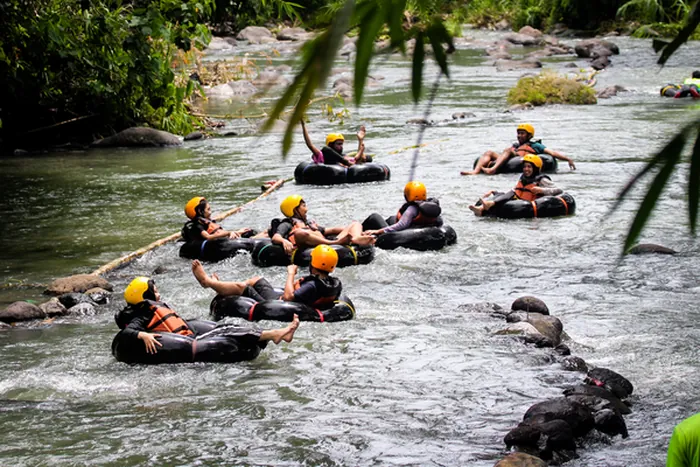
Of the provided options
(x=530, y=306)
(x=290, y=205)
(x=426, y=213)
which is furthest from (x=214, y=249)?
(x=530, y=306)

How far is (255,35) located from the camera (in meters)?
48.5

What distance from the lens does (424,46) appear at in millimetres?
1822

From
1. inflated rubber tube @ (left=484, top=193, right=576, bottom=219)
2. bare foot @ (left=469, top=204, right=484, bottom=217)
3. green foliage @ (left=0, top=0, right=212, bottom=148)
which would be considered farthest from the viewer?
green foliage @ (left=0, top=0, right=212, bottom=148)

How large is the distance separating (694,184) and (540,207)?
1318 centimetres

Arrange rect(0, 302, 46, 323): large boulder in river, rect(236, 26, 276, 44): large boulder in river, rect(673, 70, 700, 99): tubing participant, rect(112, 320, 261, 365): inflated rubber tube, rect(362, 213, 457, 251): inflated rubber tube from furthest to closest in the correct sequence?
rect(236, 26, 276, 44): large boulder in river → rect(673, 70, 700, 99): tubing participant → rect(362, 213, 457, 251): inflated rubber tube → rect(0, 302, 46, 323): large boulder in river → rect(112, 320, 261, 365): inflated rubber tube

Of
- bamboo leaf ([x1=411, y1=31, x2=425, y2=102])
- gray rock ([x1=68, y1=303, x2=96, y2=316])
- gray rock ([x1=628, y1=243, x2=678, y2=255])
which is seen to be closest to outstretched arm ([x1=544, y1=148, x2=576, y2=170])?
gray rock ([x1=628, y1=243, x2=678, y2=255])

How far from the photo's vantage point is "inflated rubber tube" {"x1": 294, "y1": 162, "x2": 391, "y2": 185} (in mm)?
17438

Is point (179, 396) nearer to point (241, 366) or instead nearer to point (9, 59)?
point (241, 366)

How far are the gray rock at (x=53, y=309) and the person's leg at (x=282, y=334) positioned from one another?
2.82m

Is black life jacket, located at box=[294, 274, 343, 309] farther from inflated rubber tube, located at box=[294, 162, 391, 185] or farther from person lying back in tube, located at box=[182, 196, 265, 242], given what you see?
inflated rubber tube, located at box=[294, 162, 391, 185]

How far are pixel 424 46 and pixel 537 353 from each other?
733 centimetres

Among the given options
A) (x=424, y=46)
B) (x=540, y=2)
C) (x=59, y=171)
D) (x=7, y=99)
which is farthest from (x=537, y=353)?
(x=7, y=99)

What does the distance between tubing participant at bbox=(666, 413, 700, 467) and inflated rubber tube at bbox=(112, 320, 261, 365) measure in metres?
5.12

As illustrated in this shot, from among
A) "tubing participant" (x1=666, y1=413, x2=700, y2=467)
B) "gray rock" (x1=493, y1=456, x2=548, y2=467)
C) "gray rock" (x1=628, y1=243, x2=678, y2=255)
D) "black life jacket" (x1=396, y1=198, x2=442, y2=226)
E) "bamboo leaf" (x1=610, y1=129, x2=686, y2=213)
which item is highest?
"bamboo leaf" (x1=610, y1=129, x2=686, y2=213)
